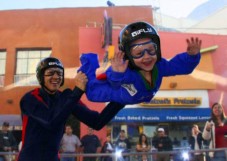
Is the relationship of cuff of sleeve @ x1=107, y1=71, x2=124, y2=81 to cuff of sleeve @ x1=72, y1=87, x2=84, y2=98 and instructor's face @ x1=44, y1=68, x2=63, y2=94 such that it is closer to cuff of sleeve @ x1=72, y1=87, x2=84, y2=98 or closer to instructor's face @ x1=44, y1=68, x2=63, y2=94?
cuff of sleeve @ x1=72, y1=87, x2=84, y2=98

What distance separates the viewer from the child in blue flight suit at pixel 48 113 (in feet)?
7.39

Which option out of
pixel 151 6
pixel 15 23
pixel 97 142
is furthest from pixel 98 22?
pixel 97 142

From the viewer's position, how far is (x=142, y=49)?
7.82ft

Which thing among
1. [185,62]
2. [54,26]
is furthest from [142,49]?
[54,26]

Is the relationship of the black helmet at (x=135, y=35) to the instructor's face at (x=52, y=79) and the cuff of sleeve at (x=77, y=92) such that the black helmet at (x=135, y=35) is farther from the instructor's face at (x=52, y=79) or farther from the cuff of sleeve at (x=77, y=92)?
the instructor's face at (x=52, y=79)

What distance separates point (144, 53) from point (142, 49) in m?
0.03

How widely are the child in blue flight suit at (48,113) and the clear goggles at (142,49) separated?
380 millimetres

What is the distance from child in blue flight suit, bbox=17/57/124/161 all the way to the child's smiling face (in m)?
0.36

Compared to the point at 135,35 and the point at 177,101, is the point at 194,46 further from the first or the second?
the point at 177,101

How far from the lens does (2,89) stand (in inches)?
659

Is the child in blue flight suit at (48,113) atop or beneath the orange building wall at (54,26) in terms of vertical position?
beneath

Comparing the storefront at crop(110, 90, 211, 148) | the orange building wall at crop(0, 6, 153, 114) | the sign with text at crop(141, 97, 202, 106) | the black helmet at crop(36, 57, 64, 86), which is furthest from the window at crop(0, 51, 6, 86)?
the black helmet at crop(36, 57, 64, 86)

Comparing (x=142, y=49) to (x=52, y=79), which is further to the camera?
(x=52, y=79)

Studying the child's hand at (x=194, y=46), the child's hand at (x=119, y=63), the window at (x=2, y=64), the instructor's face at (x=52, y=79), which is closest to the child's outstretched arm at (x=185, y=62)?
the child's hand at (x=194, y=46)
